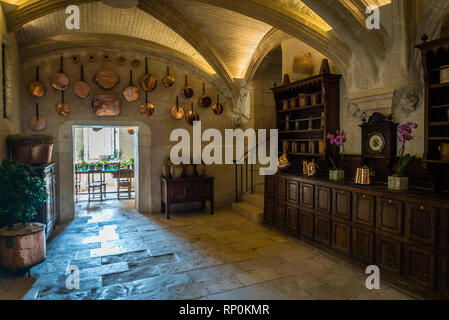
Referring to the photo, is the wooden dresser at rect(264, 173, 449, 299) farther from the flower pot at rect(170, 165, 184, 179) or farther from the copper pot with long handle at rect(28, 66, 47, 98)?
the copper pot with long handle at rect(28, 66, 47, 98)

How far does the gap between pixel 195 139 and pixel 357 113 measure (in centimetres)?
355

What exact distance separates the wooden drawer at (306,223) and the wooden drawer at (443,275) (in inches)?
66.2

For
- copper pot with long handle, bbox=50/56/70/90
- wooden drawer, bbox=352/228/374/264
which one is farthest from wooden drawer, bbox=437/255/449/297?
copper pot with long handle, bbox=50/56/70/90

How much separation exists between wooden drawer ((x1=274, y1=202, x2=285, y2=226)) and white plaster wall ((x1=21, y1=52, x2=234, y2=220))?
2216mm

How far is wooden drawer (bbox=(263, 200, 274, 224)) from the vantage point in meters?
5.16

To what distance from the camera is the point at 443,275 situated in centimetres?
269

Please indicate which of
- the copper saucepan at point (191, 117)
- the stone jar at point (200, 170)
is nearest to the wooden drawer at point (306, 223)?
the stone jar at point (200, 170)

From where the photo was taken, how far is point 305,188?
436cm

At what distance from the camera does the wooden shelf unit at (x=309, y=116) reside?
4539mm

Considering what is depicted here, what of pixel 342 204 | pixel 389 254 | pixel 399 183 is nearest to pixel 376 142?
pixel 399 183

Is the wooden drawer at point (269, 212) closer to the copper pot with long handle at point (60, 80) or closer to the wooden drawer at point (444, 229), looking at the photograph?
the wooden drawer at point (444, 229)

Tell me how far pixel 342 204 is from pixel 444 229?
1.17m
